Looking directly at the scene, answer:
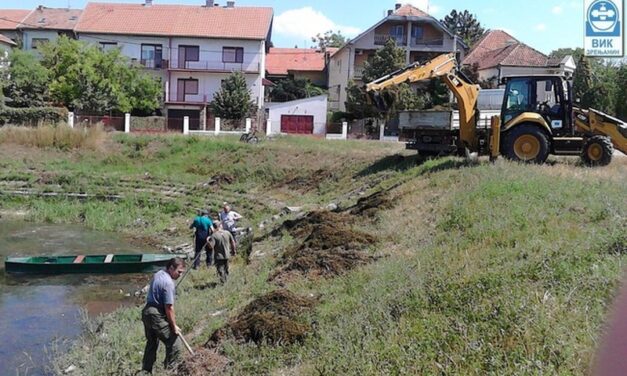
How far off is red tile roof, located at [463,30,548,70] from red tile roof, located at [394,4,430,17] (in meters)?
5.38

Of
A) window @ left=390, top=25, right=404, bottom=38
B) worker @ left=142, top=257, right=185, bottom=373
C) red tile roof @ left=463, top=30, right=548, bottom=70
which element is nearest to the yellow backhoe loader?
worker @ left=142, top=257, right=185, bottom=373

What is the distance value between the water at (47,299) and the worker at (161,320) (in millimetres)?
2626

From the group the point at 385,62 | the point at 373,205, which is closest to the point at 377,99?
the point at 373,205

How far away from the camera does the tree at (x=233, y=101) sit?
151ft

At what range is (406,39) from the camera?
2076 inches

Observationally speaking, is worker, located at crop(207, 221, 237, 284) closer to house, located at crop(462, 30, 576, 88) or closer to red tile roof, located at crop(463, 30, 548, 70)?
house, located at crop(462, 30, 576, 88)

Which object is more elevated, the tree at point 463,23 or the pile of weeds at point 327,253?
the tree at point 463,23

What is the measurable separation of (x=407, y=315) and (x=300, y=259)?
474 cm

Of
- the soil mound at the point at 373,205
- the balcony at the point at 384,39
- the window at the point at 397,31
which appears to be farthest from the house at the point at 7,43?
the soil mound at the point at 373,205

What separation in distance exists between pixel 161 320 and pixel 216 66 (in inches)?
1775

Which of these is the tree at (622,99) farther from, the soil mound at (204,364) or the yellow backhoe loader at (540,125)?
the soil mound at (204,364)

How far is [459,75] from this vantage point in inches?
779

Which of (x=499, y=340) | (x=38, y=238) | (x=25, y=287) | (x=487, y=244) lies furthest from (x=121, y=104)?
(x=499, y=340)

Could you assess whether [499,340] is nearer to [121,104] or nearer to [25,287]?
[25,287]
